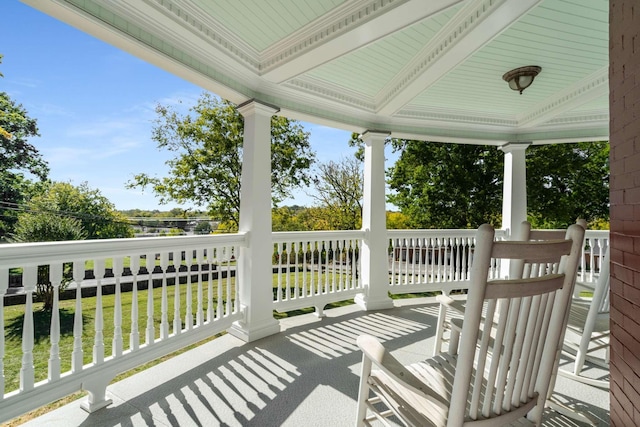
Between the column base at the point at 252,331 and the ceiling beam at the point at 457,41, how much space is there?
307 cm

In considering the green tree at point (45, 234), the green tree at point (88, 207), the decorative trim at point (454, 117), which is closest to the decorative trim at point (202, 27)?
the decorative trim at point (454, 117)

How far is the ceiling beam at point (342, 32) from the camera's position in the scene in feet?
6.88

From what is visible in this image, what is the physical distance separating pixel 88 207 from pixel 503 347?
14.2 metres

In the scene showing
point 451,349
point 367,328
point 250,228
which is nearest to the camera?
point 451,349

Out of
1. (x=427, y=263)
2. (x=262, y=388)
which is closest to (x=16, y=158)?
(x=262, y=388)

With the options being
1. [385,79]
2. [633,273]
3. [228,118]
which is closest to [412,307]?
[385,79]

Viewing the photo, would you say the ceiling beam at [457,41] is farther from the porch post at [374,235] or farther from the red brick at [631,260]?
the red brick at [631,260]

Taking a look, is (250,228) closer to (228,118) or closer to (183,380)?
(183,380)

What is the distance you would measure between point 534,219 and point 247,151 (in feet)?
29.5

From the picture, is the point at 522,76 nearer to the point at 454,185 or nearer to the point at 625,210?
the point at 625,210

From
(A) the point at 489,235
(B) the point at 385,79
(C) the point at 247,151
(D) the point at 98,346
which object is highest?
(B) the point at 385,79

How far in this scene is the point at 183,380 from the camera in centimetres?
238

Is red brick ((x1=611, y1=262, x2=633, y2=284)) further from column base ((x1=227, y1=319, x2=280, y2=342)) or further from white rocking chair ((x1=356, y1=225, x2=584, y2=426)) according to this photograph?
column base ((x1=227, y1=319, x2=280, y2=342))

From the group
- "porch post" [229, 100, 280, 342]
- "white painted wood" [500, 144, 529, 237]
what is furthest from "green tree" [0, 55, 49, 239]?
"white painted wood" [500, 144, 529, 237]
